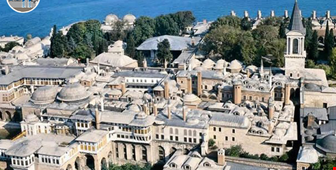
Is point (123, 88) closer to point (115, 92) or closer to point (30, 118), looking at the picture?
point (115, 92)

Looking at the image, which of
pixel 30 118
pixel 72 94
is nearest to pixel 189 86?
pixel 72 94

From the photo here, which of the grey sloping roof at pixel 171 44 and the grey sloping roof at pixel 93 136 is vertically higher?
the grey sloping roof at pixel 171 44

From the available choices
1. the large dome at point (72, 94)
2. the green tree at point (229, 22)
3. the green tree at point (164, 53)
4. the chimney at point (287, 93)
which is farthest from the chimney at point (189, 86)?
the green tree at point (229, 22)

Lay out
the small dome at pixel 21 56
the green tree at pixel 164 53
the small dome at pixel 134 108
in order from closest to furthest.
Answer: the small dome at pixel 134 108, the green tree at pixel 164 53, the small dome at pixel 21 56

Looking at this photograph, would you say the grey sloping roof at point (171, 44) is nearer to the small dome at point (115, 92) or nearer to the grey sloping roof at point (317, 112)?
the small dome at point (115, 92)

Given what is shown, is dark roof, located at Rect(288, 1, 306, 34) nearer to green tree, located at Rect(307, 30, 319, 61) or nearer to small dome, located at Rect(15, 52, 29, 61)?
green tree, located at Rect(307, 30, 319, 61)
